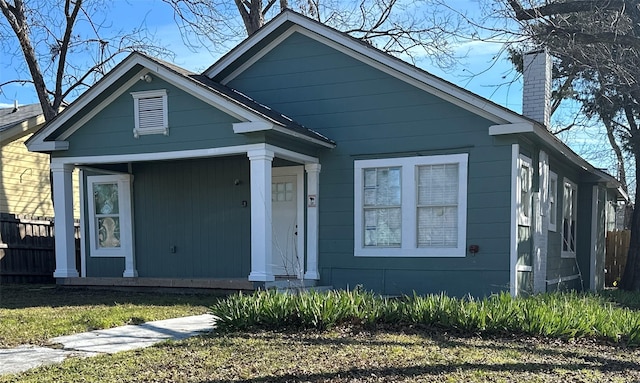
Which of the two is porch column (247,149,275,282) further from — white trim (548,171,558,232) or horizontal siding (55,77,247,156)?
white trim (548,171,558,232)

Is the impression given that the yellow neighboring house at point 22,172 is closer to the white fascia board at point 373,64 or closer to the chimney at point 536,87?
the white fascia board at point 373,64

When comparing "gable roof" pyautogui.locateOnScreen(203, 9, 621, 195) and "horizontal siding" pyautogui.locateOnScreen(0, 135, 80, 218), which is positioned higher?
"gable roof" pyautogui.locateOnScreen(203, 9, 621, 195)

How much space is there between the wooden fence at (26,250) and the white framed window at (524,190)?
35.0 ft

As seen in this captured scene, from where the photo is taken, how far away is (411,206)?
9555 millimetres

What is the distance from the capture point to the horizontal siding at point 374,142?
9023 millimetres

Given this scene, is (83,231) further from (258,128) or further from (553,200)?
(553,200)

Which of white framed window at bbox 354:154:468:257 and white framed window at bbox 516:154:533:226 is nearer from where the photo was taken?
white framed window at bbox 516:154:533:226

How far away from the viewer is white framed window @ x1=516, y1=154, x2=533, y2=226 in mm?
9068

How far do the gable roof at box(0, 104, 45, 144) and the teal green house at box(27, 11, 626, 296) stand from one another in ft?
21.1

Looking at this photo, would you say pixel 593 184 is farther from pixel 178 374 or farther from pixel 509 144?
pixel 178 374

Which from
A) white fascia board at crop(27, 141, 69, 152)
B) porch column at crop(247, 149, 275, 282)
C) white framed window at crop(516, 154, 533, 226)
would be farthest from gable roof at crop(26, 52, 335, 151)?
white framed window at crop(516, 154, 533, 226)

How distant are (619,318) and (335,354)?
3.60m

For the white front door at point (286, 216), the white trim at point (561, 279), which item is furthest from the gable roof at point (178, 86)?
the white trim at point (561, 279)

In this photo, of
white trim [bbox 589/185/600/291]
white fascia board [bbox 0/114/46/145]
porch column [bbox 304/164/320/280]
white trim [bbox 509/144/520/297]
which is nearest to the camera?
white trim [bbox 509/144/520/297]
